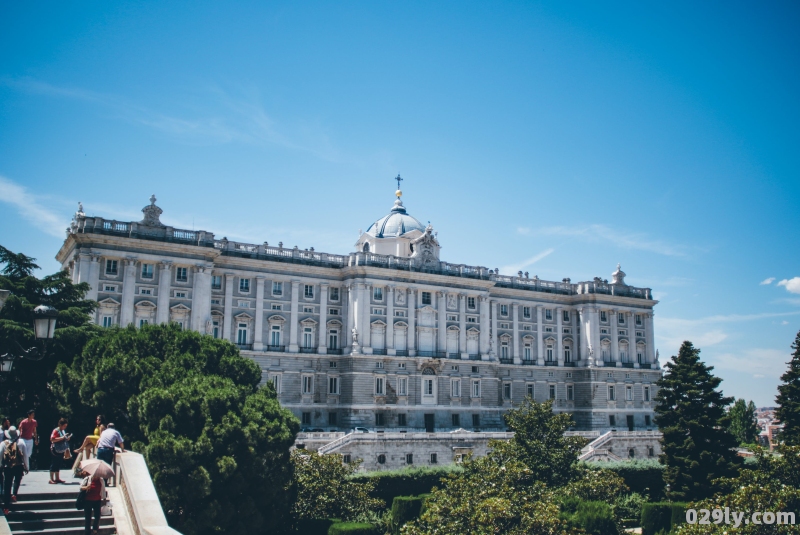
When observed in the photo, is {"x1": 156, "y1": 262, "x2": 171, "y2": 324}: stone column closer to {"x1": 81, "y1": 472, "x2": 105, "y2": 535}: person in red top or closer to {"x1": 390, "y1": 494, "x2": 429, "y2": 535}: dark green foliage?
{"x1": 390, "y1": 494, "x2": 429, "y2": 535}: dark green foliage

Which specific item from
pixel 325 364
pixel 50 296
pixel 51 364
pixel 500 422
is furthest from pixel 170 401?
pixel 500 422

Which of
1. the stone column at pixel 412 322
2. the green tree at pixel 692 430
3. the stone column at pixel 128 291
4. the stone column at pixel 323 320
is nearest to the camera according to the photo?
the green tree at pixel 692 430

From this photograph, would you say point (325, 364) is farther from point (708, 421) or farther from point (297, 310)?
point (708, 421)

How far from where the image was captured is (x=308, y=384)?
216 ft

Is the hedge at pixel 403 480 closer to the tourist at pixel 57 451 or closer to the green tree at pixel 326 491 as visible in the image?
the green tree at pixel 326 491

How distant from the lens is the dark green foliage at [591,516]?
37938mm

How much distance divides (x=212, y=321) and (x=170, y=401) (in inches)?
1168

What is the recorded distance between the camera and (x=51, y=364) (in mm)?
40375

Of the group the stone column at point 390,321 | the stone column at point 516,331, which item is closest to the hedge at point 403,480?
the stone column at point 390,321

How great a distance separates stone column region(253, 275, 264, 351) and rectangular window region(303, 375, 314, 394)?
4.81 meters

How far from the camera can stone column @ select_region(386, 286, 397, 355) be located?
67938 mm

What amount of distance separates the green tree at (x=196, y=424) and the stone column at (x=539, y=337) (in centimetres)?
4548

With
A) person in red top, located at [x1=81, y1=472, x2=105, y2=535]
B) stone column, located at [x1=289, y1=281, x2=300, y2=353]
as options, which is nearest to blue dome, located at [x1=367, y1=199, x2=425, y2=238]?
stone column, located at [x1=289, y1=281, x2=300, y2=353]

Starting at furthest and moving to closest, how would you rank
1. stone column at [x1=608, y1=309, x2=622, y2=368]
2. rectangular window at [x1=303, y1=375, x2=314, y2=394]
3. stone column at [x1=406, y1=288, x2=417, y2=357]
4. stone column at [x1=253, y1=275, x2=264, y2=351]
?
stone column at [x1=608, y1=309, x2=622, y2=368] < stone column at [x1=406, y1=288, x2=417, y2=357] < rectangular window at [x1=303, y1=375, x2=314, y2=394] < stone column at [x1=253, y1=275, x2=264, y2=351]
